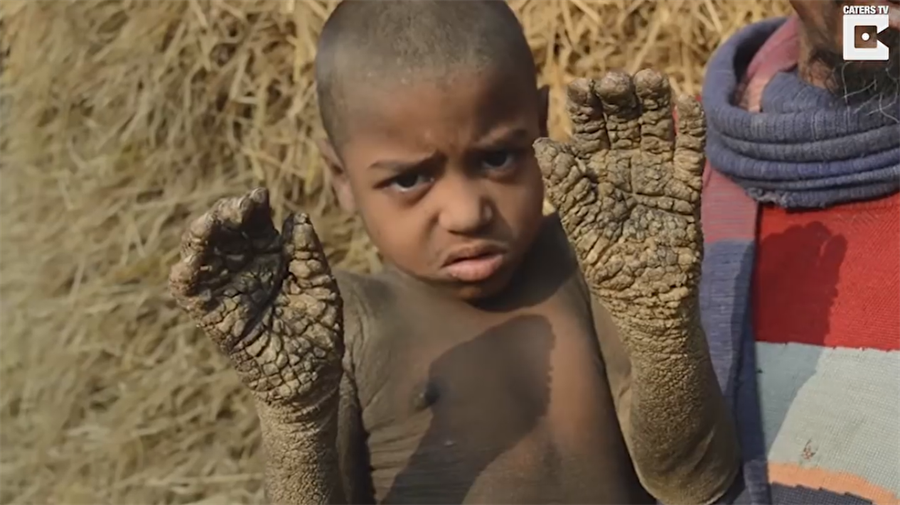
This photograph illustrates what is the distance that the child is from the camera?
41.5 inches

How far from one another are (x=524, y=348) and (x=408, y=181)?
0.87 ft

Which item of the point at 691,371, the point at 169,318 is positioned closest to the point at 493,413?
the point at 691,371

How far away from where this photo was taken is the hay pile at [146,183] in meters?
2.09

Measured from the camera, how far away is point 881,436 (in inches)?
47.3

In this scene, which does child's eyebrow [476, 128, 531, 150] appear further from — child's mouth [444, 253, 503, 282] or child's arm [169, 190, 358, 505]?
child's arm [169, 190, 358, 505]

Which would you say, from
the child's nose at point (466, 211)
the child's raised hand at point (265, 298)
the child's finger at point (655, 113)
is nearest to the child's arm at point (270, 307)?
the child's raised hand at point (265, 298)

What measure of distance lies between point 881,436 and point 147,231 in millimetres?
1473

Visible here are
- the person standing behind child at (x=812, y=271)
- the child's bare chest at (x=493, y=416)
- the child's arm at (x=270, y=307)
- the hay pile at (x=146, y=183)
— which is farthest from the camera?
the hay pile at (x=146, y=183)

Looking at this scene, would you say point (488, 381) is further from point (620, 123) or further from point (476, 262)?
point (620, 123)

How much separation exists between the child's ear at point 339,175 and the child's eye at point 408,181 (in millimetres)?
108

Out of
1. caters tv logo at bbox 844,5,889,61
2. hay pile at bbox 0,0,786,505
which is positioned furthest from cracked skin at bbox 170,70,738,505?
hay pile at bbox 0,0,786,505

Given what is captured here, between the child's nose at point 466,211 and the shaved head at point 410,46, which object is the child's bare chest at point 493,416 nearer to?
the child's nose at point 466,211

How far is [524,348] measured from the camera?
140 centimetres

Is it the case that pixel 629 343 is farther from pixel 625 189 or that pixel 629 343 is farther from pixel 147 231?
pixel 147 231
